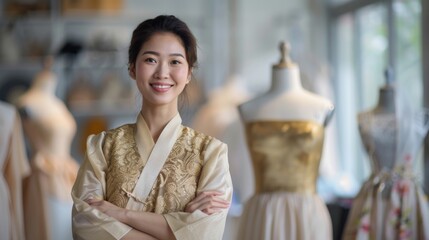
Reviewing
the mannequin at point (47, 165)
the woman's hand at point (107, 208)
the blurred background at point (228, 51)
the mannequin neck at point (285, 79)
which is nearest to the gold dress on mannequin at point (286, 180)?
the mannequin neck at point (285, 79)

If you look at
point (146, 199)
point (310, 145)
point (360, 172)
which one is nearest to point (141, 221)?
point (146, 199)

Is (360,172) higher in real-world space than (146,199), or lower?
lower

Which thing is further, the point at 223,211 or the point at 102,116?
the point at 102,116

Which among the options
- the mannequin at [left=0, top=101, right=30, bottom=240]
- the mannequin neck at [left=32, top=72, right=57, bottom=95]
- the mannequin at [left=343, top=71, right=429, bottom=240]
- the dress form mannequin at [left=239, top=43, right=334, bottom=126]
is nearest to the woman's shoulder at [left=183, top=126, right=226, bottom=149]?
the dress form mannequin at [left=239, top=43, right=334, bottom=126]

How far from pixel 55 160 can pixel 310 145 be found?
1815 millimetres

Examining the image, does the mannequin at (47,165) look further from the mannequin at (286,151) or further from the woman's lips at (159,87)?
the woman's lips at (159,87)

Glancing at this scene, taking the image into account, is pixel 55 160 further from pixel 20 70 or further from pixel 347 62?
pixel 347 62

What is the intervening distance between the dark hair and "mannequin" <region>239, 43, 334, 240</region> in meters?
0.89

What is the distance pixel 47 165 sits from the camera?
4.09 m

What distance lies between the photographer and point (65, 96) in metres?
5.96

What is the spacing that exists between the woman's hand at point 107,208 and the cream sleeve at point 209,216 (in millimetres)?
94

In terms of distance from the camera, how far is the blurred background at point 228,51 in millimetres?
5461

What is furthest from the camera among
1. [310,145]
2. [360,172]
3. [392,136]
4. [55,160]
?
[360,172]

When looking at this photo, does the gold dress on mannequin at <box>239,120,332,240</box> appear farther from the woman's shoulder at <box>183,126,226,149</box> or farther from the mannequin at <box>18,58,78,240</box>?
the mannequin at <box>18,58,78,240</box>
